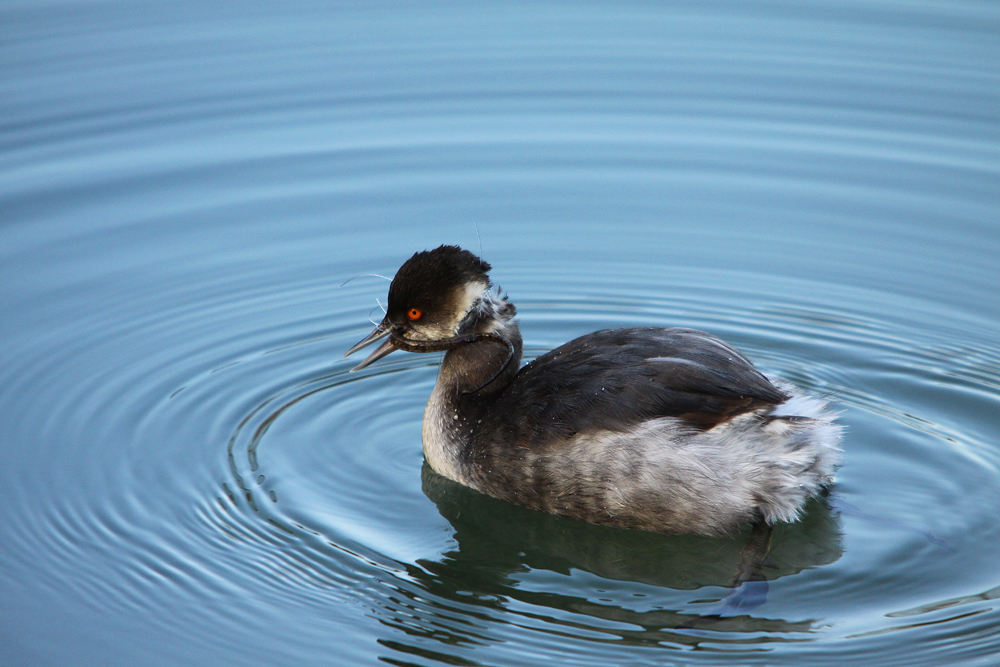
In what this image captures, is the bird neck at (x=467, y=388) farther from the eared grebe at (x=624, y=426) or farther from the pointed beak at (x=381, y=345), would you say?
the pointed beak at (x=381, y=345)

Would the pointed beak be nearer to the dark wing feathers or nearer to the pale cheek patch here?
the pale cheek patch

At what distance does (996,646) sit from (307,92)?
25.3 feet

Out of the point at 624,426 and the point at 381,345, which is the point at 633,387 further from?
the point at 381,345

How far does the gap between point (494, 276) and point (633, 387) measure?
2843 millimetres

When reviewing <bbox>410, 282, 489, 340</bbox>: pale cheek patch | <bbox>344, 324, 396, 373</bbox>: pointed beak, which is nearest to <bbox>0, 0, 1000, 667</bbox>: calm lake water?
<bbox>344, 324, 396, 373</bbox>: pointed beak

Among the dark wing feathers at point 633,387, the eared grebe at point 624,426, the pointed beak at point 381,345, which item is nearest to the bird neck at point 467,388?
the eared grebe at point 624,426

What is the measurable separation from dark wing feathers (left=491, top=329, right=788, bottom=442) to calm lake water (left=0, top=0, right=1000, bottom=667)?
524 mm

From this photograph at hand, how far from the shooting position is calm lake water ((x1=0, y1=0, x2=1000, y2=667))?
187 inches

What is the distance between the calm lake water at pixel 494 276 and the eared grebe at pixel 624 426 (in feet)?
0.62

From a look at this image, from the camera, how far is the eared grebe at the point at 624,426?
507 cm

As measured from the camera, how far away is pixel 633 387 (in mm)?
5133

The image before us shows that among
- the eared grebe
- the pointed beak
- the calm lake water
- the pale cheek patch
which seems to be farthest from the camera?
the pointed beak

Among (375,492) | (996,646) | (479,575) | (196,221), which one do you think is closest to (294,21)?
(196,221)

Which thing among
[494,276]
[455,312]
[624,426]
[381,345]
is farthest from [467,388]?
[494,276]
